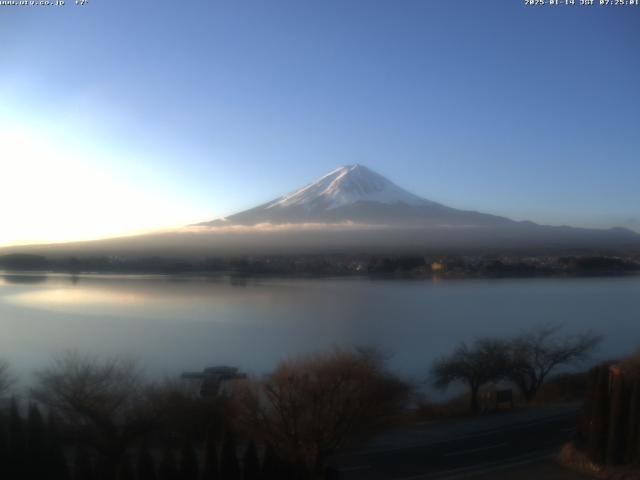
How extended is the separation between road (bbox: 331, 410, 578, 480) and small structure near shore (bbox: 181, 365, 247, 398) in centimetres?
202

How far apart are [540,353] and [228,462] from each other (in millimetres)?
9509

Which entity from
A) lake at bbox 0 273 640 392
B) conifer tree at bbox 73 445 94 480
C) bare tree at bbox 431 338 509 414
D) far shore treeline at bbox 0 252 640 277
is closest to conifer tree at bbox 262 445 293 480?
conifer tree at bbox 73 445 94 480

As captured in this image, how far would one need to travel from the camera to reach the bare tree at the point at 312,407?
21.3ft

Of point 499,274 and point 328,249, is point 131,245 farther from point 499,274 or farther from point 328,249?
point 499,274

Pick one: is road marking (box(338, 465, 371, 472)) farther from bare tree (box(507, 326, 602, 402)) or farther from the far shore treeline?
the far shore treeline

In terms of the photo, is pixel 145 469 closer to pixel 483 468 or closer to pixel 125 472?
pixel 125 472

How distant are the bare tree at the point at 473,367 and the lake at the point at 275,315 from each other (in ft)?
1.71

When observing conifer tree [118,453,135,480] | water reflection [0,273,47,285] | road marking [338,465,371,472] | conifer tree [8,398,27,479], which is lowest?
road marking [338,465,371,472]

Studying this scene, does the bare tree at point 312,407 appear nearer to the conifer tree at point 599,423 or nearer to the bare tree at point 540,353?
the conifer tree at point 599,423

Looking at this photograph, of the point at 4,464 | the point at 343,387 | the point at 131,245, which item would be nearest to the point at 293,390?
the point at 343,387

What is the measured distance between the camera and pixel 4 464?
5.35 meters

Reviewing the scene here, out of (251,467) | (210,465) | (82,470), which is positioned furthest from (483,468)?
(82,470)

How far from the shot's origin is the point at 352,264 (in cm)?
1797

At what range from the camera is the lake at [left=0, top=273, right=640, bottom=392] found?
11.9 metres
